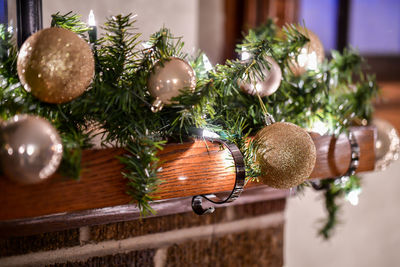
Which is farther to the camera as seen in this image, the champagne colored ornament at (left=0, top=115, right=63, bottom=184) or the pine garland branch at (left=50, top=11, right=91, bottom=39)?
the pine garland branch at (left=50, top=11, right=91, bottom=39)

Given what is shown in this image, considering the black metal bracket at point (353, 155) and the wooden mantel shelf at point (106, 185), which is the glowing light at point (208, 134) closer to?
the wooden mantel shelf at point (106, 185)

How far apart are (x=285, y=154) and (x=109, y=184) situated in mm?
203

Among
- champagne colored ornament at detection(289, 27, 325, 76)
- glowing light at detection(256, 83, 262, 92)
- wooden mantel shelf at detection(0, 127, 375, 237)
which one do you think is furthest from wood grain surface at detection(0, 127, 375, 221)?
champagne colored ornament at detection(289, 27, 325, 76)

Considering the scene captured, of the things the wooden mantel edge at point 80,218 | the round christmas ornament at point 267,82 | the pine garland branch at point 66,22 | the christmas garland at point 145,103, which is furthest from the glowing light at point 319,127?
the pine garland branch at point 66,22

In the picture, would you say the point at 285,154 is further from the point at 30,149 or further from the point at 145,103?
the point at 30,149

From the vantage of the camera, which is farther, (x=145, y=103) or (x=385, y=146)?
(x=385, y=146)

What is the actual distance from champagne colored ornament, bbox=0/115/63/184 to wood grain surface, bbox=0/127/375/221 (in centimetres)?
3

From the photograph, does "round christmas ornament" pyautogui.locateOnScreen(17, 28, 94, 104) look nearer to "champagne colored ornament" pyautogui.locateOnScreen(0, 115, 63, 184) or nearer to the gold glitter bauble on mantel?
"champagne colored ornament" pyautogui.locateOnScreen(0, 115, 63, 184)

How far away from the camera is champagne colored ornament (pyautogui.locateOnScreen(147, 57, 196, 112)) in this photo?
441 millimetres

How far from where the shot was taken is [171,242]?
643 mm

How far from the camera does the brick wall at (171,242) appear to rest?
53 cm

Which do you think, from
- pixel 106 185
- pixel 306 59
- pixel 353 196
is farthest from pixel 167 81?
pixel 353 196

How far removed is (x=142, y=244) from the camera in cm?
61

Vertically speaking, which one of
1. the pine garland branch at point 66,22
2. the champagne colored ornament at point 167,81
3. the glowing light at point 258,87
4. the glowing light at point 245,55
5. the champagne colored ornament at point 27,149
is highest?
the pine garland branch at point 66,22
